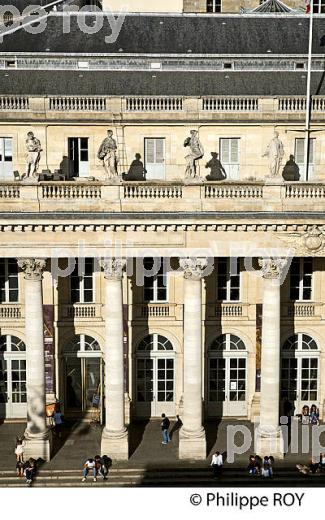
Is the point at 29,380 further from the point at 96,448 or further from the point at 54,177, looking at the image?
the point at 54,177

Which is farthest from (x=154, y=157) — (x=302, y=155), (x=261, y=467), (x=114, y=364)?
(x=261, y=467)

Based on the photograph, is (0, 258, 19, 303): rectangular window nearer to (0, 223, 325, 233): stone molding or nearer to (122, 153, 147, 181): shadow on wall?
(0, 223, 325, 233): stone molding

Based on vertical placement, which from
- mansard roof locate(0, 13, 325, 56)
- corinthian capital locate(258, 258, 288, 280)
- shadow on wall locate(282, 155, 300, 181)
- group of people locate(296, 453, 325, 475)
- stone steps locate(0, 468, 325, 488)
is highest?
mansard roof locate(0, 13, 325, 56)

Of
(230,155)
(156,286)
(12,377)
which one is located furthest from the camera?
(12,377)

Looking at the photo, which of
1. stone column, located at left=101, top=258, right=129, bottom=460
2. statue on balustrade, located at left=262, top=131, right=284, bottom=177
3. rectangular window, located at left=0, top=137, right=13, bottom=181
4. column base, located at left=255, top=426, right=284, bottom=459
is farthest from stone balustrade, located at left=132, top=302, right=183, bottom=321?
statue on balustrade, located at left=262, top=131, right=284, bottom=177

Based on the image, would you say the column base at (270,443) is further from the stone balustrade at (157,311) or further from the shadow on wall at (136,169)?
the shadow on wall at (136,169)

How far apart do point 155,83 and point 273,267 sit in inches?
541

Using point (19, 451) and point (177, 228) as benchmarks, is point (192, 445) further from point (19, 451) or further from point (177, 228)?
point (177, 228)

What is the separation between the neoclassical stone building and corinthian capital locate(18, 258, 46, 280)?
108 millimetres

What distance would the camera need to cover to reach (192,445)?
1786 inches

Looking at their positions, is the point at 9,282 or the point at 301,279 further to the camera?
the point at 301,279

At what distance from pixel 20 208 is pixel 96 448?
44.0ft

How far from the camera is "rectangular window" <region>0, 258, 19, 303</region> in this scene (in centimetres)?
4916
